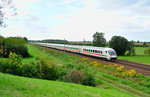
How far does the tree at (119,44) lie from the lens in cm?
5250

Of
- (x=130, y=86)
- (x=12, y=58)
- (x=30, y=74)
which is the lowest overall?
(x=130, y=86)

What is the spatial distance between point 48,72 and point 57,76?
1110 millimetres

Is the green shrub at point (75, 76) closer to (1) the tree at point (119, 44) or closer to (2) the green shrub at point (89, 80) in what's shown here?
(2) the green shrub at point (89, 80)

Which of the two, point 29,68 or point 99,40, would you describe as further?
point 99,40

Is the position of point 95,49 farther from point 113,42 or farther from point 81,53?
point 113,42

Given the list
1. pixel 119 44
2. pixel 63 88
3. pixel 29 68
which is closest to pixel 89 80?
pixel 63 88

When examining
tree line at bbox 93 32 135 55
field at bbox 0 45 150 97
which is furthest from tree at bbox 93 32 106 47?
field at bbox 0 45 150 97

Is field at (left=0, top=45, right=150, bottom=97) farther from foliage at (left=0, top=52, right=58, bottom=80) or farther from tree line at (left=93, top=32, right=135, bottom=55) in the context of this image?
tree line at (left=93, top=32, right=135, bottom=55)

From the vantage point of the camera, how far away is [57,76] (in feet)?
50.9

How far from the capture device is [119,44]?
172 ft

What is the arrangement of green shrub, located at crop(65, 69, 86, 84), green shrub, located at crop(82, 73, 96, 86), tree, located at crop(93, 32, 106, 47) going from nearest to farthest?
green shrub, located at crop(65, 69, 86, 84) < green shrub, located at crop(82, 73, 96, 86) < tree, located at crop(93, 32, 106, 47)

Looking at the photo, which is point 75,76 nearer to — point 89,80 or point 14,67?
point 89,80

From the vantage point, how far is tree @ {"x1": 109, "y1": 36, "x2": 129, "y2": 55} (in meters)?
52.5

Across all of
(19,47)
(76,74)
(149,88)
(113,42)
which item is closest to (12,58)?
(76,74)
